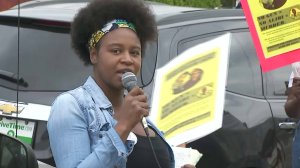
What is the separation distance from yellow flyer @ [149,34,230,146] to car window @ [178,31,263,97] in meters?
1.43

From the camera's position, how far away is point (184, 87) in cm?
345

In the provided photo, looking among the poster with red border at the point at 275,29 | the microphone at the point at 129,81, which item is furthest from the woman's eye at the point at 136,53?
the poster with red border at the point at 275,29

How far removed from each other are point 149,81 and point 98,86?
187 cm

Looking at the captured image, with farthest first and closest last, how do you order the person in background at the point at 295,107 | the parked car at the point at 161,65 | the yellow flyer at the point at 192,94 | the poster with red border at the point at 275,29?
the parked car at the point at 161,65 < the person in background at the point at 295,107 < the poster with red border at the point at 275,29 < the yellow flyer at the point at 192,94

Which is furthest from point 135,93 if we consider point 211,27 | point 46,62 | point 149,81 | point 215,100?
point 211,27

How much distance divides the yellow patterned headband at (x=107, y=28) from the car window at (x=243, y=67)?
229 centimetres

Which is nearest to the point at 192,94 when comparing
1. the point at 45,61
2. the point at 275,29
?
the point at 275,29

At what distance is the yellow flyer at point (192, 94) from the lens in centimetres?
331

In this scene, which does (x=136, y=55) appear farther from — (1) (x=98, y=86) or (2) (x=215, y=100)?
(2) (x=215, y=100)

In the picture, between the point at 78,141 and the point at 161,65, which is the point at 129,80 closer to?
the point at 78,141

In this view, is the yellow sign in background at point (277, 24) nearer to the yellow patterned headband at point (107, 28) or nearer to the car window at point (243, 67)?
the car window at point (243, 67)

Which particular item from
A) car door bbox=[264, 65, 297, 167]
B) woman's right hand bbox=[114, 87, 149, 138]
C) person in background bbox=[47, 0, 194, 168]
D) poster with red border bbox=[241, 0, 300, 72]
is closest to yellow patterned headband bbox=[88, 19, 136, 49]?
person in background bbox=[47, 0, 194, 168]

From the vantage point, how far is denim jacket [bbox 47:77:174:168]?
7.61 feet

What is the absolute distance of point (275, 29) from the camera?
3.88 meters
